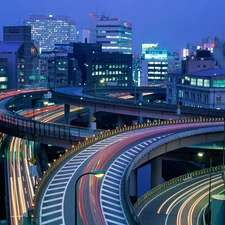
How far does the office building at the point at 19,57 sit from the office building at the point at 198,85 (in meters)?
54.8

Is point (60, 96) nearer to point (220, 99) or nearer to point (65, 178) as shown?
point (220, 99)

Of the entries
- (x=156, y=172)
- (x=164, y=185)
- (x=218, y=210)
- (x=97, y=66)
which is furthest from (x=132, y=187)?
(x=97, y=66)

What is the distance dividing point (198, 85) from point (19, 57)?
71.2 meters

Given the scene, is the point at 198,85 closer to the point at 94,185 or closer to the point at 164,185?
the point at 164,185

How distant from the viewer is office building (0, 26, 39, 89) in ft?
522

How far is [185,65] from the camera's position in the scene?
129500 mm

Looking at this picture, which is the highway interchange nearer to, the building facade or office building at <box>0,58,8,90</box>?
office building at <box>0,58,8,90</box>

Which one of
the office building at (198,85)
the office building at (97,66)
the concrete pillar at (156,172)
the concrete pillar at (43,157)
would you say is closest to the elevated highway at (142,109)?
the office building at (198,85)

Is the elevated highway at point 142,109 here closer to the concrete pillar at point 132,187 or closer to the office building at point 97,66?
Answer: the concrete pillar at point 132,187

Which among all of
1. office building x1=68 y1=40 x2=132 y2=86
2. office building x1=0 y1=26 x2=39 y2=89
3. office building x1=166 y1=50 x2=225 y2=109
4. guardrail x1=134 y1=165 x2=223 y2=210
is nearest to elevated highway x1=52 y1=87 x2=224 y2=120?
office building x1=166 y1=50 x2=225 y2=109

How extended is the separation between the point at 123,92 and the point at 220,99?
49.1 meters

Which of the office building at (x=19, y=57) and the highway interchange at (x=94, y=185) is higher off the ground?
the office building at (x=19, y=57)

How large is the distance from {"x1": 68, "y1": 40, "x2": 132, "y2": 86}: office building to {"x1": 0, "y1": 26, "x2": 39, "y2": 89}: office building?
823 inches

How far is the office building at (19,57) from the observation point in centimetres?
15925
